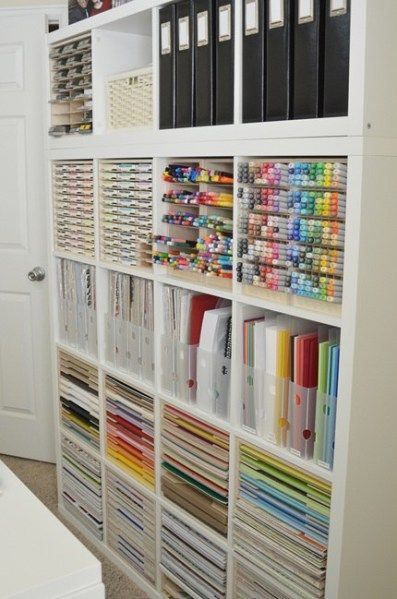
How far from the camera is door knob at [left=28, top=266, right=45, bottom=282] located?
3.03m

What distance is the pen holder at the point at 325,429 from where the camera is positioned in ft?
5.12

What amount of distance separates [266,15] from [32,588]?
129 centimetres

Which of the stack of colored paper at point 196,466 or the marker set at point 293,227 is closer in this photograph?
the marker set at point 293,227

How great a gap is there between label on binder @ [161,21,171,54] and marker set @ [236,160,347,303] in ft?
1.49

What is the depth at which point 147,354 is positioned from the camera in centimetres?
218

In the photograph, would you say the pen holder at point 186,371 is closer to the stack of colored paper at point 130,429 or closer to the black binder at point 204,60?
the stack of colored paper at point 130,429

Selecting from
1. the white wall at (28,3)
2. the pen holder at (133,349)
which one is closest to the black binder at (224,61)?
the pen holder at (133,349)

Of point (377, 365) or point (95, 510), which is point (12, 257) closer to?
point (95, 510)

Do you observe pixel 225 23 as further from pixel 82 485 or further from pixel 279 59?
pixel 82 485

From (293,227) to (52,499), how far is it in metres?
1.83

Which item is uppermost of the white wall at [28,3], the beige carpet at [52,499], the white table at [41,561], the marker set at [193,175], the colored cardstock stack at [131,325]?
the white wall at [28,3]

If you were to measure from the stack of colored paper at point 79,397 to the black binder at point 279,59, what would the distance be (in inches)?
48.3

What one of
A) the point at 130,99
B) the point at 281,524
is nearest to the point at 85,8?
the point at 130,99

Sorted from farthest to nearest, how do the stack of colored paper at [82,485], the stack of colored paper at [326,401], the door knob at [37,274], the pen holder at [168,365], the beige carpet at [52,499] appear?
the door knob at [37,274], the stack of colored paper at [82,485], the beige carpet at [52,499], the pen holder at [168,365], the stack of colored paper at [326,401]
